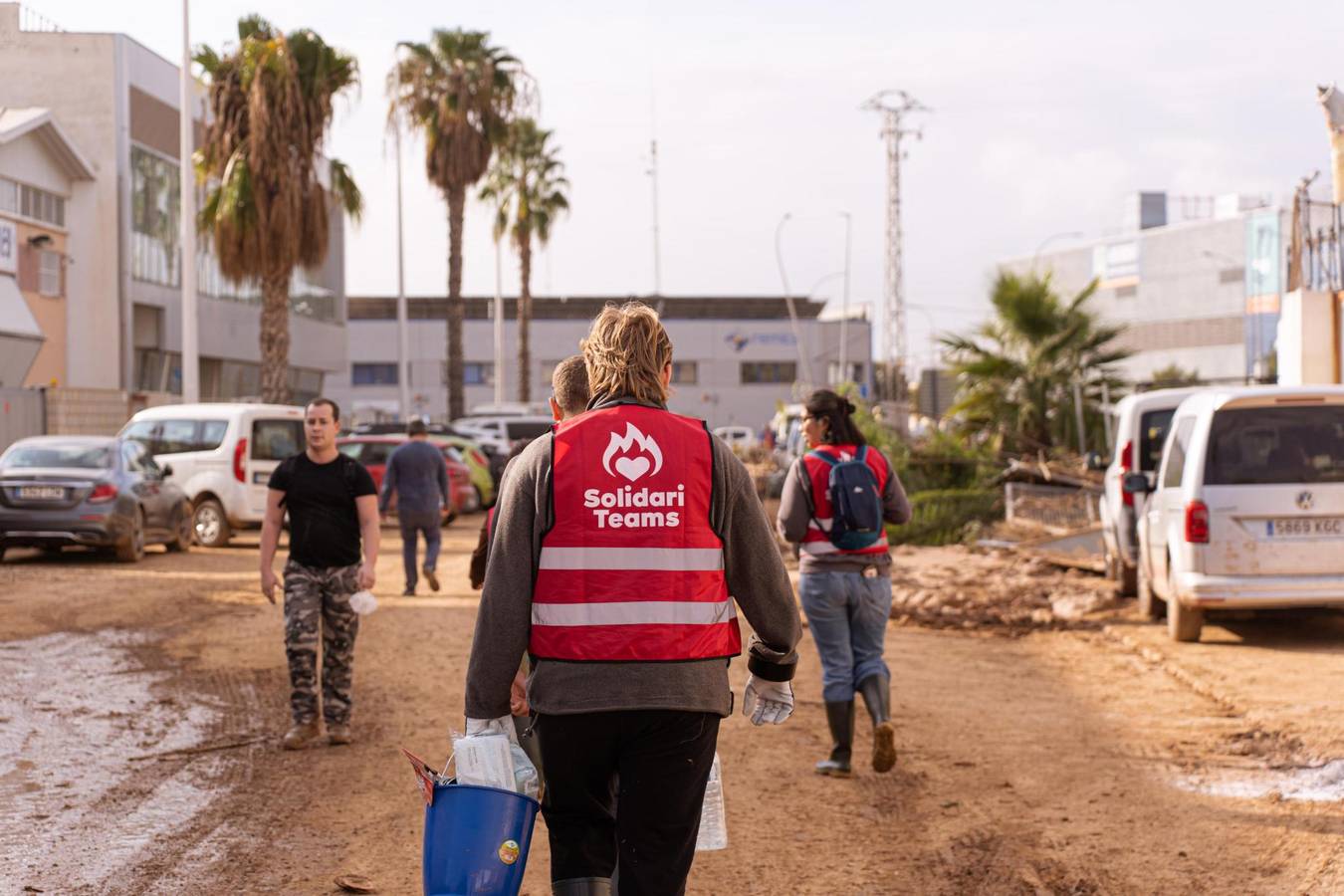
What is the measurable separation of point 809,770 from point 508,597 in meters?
4.39

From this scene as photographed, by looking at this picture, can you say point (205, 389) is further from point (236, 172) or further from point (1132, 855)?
point (1132, 855)

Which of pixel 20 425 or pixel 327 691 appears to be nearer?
pixel 327 691

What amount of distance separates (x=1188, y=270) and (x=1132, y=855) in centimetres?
8696

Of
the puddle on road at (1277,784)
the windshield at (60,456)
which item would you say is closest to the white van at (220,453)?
the windshield at (60,456)

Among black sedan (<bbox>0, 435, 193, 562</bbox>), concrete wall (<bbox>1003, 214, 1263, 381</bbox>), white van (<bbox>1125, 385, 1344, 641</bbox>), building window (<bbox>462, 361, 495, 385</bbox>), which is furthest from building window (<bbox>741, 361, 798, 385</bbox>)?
white van (<bbox>1125, 385, 1344, 641</bbox>)

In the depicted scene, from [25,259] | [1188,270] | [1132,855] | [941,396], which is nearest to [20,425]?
[25,259]

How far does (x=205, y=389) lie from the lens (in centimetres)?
4588

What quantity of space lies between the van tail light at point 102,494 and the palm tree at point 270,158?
13454mm

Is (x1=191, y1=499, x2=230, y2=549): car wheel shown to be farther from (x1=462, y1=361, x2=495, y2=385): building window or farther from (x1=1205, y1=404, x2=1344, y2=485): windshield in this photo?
(x1=462, y1=361, x2=495, y2=385): building window

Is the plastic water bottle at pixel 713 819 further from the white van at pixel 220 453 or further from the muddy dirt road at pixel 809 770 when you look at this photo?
the white van at pixel 220 453

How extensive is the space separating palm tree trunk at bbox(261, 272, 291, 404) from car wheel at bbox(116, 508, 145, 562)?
12998 mm

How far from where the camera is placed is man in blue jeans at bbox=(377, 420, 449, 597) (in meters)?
16.2

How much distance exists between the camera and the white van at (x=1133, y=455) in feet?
48.8

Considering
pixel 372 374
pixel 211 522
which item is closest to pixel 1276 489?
pixel 211 522
